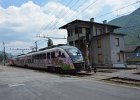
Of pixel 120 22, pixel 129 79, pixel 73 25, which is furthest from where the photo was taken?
pixel 120 22

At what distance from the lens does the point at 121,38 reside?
180 feet

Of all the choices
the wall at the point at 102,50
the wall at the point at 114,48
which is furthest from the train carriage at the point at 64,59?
the wall at the point at 114,48

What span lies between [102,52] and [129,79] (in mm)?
33637

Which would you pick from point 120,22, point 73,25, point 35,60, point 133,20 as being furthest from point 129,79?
point 133,20

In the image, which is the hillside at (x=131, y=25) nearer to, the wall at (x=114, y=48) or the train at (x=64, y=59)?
the wall at (x=114, y=48)

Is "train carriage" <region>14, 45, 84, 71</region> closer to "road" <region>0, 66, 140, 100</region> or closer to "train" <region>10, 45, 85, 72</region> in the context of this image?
"train" <region>10, 45, 85, 72</region>

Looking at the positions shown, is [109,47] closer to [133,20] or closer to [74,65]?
[74,65]

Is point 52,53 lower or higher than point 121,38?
lower

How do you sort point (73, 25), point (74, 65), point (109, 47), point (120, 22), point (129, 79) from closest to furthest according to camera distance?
point (129, 79), point (74, 65), point (109, 47), point (73, 25), point (120, 22)

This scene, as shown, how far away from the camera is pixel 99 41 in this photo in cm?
5462

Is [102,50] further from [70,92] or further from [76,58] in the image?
[70,92]

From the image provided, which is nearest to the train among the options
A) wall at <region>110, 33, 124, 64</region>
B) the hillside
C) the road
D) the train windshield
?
the train windshield

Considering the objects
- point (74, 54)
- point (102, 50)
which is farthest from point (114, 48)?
point (74, 54)

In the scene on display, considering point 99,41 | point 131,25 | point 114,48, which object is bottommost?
point 114,48
